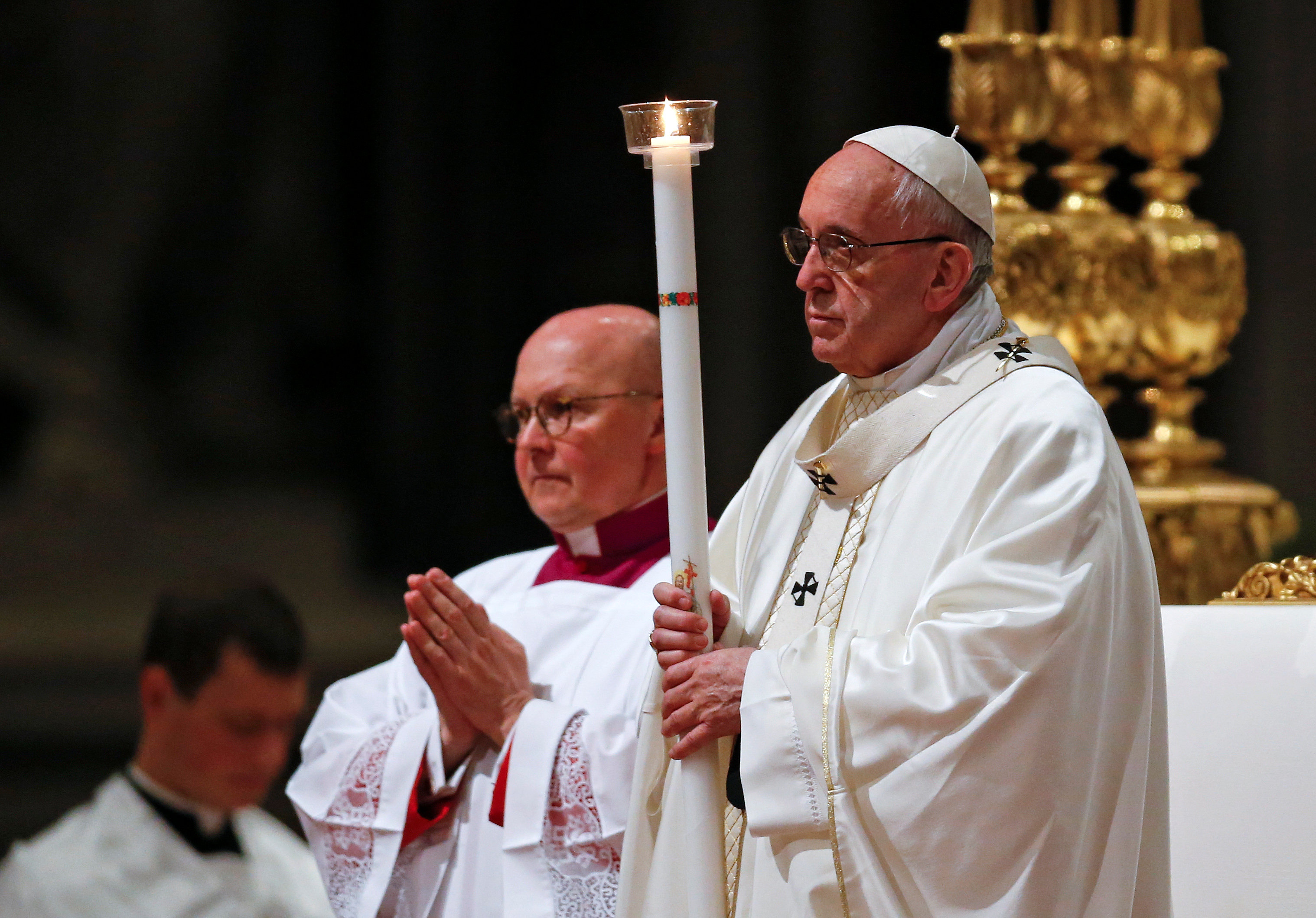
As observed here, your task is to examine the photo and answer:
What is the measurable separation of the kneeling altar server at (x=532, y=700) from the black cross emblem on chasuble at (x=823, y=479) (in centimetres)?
64

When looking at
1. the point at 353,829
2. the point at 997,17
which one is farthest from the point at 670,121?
the point at 997,17

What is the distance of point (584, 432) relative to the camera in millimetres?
3426

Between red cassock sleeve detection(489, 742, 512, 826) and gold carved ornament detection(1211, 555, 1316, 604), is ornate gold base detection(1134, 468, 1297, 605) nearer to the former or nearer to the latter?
gold carved ornament detection(1211, 555, 1316, 604)

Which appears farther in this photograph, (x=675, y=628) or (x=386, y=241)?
(x=386, y=241)

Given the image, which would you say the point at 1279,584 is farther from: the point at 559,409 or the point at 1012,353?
the point at 559,409

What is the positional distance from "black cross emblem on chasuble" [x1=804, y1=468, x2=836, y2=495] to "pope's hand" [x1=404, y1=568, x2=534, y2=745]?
86cm

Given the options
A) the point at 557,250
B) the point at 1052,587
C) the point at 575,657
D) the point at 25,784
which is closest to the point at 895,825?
the point at 1052,587

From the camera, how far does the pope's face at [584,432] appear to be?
3436 millimetres

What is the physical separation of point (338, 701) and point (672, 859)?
1.19 meters

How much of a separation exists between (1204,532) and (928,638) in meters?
2.43

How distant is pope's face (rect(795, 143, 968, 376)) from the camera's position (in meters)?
2.50

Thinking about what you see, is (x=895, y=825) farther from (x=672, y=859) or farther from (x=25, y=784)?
(x=25, y=784)

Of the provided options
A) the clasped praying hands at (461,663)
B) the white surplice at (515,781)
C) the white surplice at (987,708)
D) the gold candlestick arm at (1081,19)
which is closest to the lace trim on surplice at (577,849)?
the white surplice at (515,781)

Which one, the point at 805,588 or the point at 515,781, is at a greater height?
the point at 805,588
